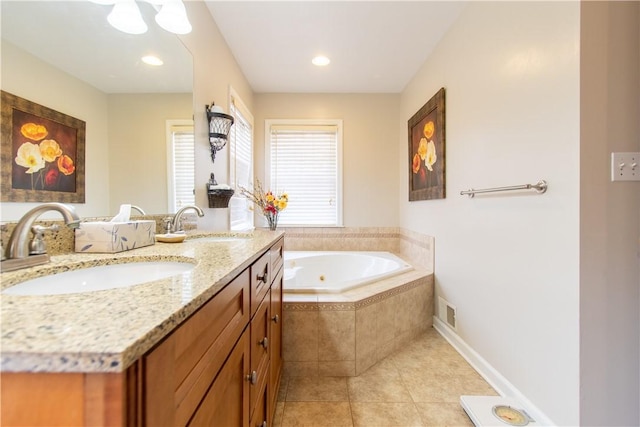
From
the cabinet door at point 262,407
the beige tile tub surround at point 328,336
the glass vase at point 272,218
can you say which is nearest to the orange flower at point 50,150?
the cabinet door at point 262,407

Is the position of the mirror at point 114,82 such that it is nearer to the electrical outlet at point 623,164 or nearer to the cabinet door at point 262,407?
the cabinet door at point 262,407

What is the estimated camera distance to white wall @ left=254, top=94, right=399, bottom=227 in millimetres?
3270

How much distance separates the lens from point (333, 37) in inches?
87.2

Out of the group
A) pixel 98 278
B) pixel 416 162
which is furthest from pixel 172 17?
pixel 416 162

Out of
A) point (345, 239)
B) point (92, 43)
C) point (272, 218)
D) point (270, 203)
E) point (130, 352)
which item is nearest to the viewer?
point (130, 352)

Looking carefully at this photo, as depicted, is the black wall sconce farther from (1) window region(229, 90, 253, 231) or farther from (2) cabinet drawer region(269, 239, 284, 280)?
(2) cabinet drawer region(269, 239, 284, 280)

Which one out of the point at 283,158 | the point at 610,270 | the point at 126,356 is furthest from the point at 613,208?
the point at 283,158

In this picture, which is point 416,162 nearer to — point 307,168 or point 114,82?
point 307,168

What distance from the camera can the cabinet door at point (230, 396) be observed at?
1.86ft

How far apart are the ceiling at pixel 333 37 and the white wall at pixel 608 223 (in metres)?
1.09

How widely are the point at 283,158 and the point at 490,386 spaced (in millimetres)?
2786

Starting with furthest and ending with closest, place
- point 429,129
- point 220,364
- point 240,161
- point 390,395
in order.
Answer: point 240,161 → point 429,129 → point 390,395 → point 220,364

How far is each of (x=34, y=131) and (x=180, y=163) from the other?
2.44ft

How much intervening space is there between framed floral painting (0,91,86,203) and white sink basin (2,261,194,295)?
0.24 meters
